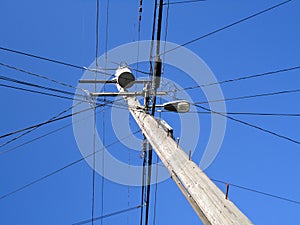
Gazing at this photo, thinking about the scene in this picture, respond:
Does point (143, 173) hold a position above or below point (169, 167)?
above

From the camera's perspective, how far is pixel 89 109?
7285 millimetres

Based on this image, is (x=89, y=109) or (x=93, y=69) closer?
(x=89, y=109)

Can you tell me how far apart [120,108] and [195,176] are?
4.06 m

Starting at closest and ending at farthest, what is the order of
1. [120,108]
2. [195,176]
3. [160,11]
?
[195,176] → [160,11] → [120,108]

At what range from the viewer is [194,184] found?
11.4 ft

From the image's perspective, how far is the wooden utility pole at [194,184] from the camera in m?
2.89

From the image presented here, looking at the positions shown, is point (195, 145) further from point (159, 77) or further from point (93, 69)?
point (93, 69)

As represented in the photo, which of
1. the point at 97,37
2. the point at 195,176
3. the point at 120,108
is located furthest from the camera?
the point at 97,37

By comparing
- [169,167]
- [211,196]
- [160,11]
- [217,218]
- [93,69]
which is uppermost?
[93,69]

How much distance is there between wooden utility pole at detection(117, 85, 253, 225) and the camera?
2.89m

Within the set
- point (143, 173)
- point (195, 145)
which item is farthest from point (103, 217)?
point (195, 145)

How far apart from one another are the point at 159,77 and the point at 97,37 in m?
2.51

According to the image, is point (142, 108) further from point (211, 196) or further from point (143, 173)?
point (211, 196)

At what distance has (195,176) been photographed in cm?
357
